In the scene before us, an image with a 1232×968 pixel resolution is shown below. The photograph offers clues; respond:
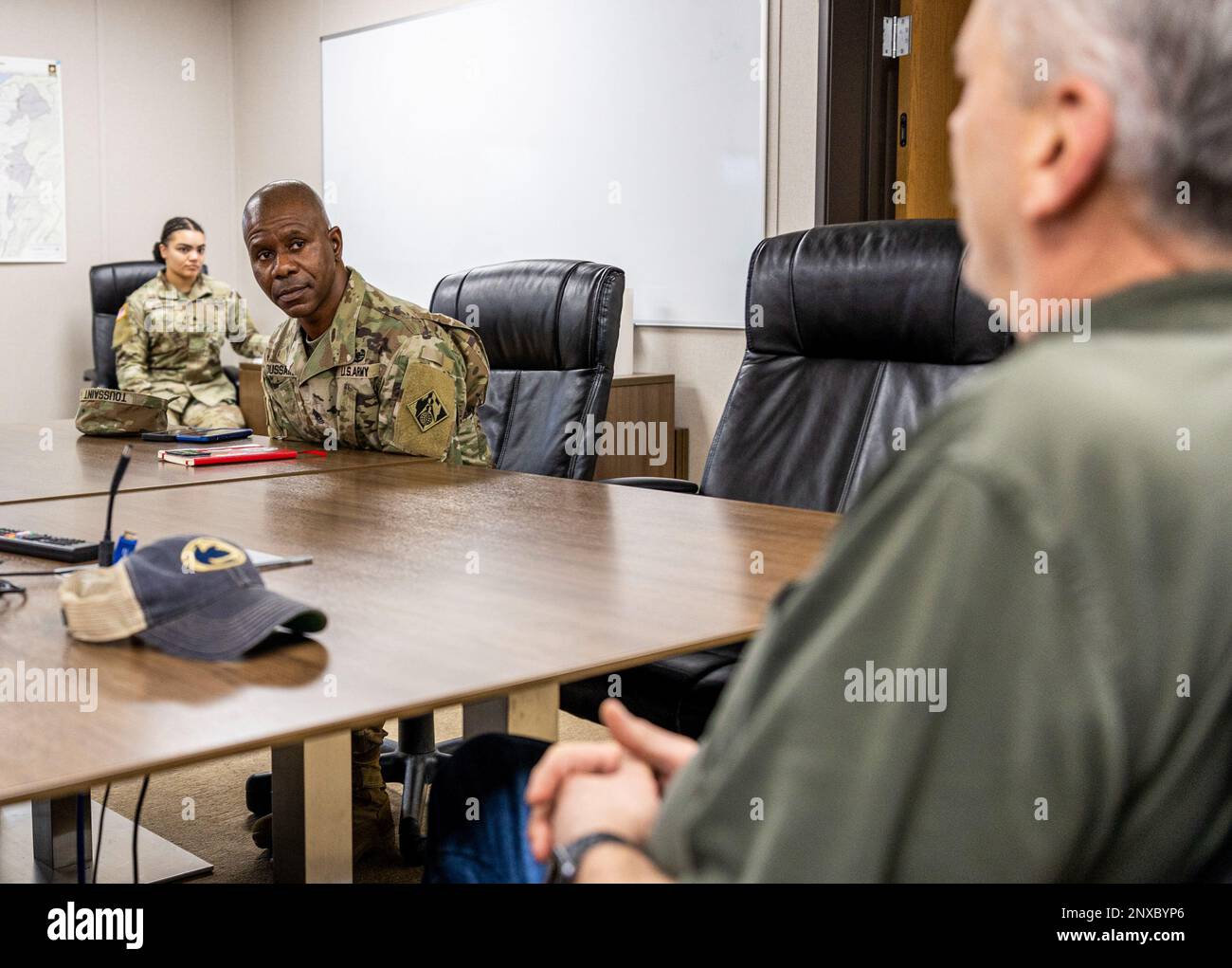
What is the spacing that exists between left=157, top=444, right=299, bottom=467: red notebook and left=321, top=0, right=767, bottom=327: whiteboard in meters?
2.19

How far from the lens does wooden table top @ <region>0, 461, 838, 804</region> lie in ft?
3.32

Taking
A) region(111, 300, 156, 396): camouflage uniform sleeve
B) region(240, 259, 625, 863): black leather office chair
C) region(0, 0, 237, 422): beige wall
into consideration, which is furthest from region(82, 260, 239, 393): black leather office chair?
region(240, 259, 625, 863): black leather office chair

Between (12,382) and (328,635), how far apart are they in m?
5.88

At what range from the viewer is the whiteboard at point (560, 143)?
14.6 ft

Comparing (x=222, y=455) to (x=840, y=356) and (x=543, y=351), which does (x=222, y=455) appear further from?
(x=840, y=356)

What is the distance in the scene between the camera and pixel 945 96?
431 cm

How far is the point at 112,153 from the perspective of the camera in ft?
22.0

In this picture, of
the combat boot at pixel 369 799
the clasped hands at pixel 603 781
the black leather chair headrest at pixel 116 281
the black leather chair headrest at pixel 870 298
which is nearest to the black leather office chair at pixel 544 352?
the combat boot at pixel 369 799

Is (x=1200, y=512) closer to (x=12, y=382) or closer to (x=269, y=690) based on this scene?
(x=269, y=690)

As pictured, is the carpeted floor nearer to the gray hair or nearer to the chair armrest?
the chair armrest

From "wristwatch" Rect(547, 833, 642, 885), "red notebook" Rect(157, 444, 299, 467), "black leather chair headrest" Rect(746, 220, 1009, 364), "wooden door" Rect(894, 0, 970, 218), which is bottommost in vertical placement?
"wristwatch" Rect(547, 833, 642, 885)

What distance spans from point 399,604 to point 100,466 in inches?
53.8

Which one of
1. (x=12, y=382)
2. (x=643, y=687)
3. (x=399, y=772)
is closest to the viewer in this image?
(x=643, y=687)
